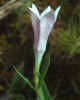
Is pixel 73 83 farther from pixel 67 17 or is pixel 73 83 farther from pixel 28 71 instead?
pixel 67 17

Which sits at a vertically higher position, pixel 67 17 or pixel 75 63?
pixel 67 17

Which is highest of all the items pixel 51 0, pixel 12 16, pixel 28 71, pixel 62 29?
pixel 51 0

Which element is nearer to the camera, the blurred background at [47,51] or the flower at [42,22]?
the flower at [42,22]

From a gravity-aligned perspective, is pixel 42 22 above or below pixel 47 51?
above

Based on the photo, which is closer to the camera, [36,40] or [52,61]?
[36,40]

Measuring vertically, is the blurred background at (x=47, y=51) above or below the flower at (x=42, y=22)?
below

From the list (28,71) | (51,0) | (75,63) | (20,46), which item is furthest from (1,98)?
(51,0)

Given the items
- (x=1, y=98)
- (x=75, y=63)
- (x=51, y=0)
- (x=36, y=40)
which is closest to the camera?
(x=36, y=40)

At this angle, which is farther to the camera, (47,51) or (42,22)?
(47,51)
